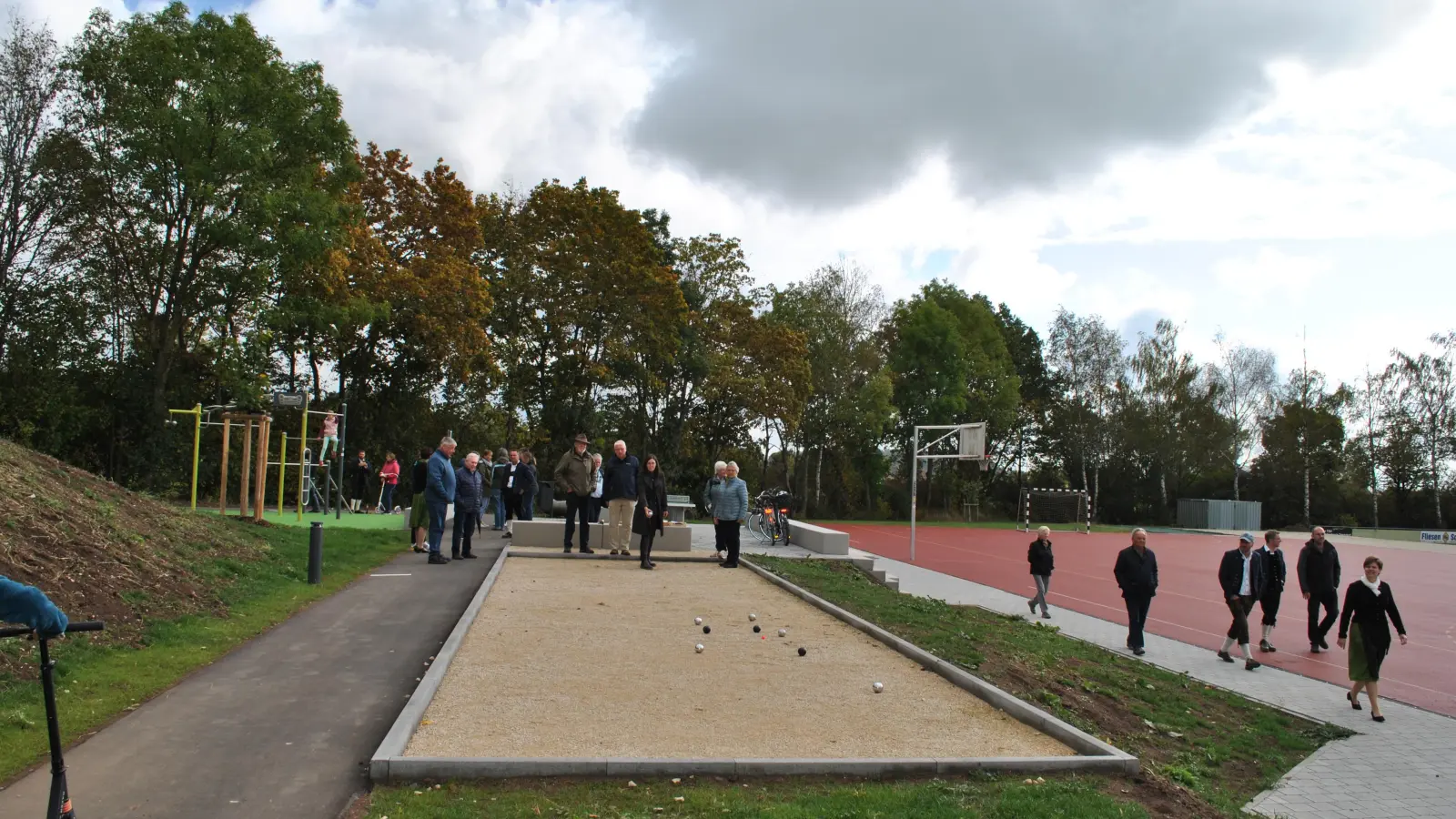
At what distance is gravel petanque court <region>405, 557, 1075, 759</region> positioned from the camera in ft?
19.6

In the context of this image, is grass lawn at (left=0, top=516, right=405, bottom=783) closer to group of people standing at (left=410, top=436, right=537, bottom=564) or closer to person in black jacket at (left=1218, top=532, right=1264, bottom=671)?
group of people standing at (left=410, top=436, right=537, bottom=564)

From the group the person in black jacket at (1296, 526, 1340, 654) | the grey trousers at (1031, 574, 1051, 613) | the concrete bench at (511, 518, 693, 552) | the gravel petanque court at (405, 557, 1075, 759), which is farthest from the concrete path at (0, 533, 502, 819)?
the person in black jacket at (1296, 526, 1340, 654)

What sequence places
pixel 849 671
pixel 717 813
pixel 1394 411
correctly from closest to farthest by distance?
1. pixel 717 813
2. pixel 849 671
3. pixel 1394 411

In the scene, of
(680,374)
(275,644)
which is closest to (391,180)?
(680,374)

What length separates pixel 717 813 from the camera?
16.0ft

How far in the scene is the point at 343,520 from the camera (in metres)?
22.4

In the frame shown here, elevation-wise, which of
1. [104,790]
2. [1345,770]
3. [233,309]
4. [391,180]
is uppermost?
[391,180]

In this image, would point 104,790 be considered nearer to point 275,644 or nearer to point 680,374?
point 275,644

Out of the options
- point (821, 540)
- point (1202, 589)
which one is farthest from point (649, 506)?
point (1202, 589)

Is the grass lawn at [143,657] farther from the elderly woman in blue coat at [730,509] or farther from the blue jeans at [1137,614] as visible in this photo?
the blue jeans at [1137,614]

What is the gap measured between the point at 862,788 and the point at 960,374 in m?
52.8

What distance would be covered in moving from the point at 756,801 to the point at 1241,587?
399 inches

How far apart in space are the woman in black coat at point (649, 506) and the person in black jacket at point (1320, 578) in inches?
361

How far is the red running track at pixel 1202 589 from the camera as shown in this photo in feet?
42.7
